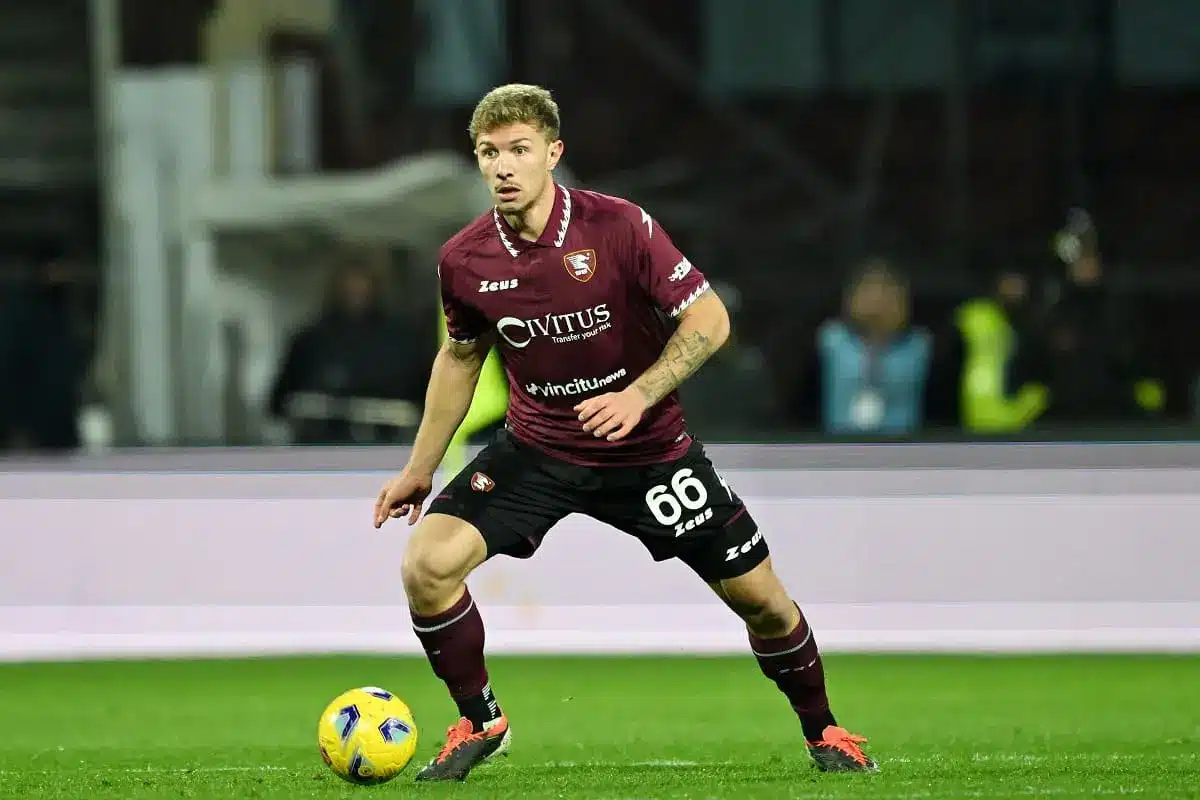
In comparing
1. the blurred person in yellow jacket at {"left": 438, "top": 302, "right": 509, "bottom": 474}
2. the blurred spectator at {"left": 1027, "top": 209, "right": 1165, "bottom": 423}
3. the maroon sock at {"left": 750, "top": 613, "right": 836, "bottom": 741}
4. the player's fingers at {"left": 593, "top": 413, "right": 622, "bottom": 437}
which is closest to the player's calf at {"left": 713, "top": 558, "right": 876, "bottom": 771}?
the maroon sock at {"left": 750, "top": 613, "right": 836, "bottom": 741}

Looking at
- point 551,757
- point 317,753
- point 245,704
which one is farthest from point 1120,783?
point 245,704

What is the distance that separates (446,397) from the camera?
21.1ft

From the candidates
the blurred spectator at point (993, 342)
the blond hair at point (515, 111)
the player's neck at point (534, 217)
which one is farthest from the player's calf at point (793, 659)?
the blurred spectator at point (993, 342)

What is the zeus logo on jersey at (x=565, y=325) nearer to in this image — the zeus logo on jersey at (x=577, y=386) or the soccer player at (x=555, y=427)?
the soccer player at (x=555, y=427)

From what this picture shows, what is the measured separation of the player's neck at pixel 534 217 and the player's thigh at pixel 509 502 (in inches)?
25.3

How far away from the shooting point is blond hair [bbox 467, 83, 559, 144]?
6.00m

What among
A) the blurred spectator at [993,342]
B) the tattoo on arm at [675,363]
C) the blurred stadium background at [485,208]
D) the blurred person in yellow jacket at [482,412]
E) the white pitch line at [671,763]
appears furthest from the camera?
the blurred spectator at [993,342]

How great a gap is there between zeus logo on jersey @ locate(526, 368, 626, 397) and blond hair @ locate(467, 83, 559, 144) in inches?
26.7

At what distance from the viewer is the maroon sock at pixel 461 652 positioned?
627 cm

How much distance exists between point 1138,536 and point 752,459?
190cm

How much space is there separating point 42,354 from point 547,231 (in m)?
5.99

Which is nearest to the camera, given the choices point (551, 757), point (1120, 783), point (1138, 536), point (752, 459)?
point (1120, 783)

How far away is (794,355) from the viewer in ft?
36.6

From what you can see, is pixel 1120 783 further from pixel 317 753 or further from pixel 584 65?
pixel 584 65
